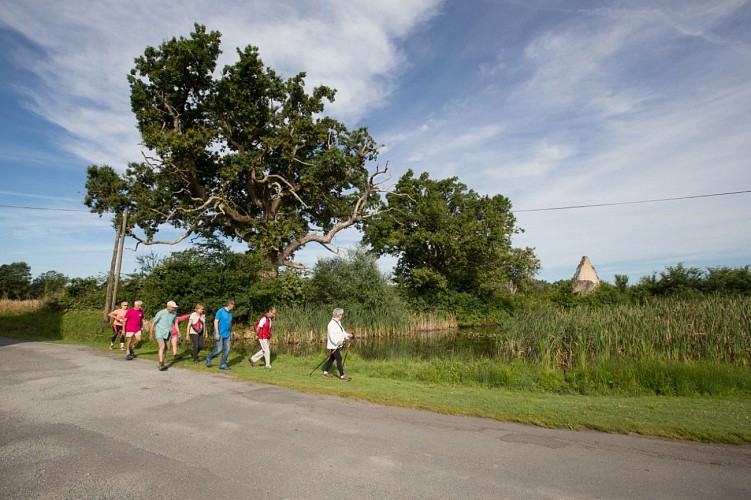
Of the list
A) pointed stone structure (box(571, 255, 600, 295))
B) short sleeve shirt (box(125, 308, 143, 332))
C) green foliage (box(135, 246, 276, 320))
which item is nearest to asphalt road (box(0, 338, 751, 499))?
short sleeve shirt (box(125, 308, 143, 332))

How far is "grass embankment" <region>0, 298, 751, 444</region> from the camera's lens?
6731 millimetres

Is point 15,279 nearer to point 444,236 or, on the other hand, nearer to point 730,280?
point 444,236

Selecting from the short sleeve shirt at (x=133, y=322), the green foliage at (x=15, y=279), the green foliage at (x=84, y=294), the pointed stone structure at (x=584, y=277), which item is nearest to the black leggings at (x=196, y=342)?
the short sleeve shirt at (x=133, y=322)

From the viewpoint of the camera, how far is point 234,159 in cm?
2806

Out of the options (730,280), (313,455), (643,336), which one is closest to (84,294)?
(313,455)

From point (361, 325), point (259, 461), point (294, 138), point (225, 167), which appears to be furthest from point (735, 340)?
point (225, 167)

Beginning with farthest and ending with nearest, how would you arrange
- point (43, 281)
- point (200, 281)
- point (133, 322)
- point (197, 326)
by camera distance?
point (43, 281)
point (200, 281)
point (133, 322)
point (197, 326)

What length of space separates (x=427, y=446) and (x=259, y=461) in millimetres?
2197

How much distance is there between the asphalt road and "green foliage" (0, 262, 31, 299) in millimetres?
65731

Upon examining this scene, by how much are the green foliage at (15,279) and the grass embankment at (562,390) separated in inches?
2386

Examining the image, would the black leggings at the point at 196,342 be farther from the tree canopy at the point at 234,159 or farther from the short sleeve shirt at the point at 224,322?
the tree canopy at the point at 234,159

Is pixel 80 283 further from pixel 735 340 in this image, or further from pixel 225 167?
pixel 735 340

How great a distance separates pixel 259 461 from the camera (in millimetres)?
5066

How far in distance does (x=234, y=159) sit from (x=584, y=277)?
40874mm
